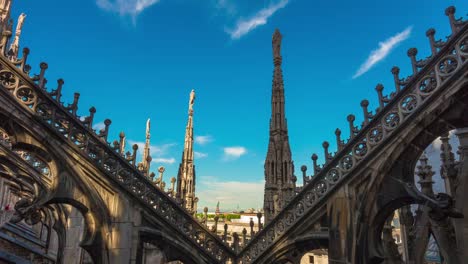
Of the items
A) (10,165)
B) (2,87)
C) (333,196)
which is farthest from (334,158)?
(10,165)

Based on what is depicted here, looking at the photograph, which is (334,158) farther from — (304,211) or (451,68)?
(451,68)

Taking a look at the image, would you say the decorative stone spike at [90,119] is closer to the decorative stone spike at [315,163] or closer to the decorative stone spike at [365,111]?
the decorative stone spike at [315,163]

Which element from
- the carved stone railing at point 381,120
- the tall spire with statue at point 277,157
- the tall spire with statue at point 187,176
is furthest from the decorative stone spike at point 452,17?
the tall spire with statue at point 187,176

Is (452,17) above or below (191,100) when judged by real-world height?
below

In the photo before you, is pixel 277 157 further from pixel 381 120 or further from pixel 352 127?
pixel 381 120

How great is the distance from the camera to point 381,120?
301 inches

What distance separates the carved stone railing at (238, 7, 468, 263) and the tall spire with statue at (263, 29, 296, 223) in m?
13.5

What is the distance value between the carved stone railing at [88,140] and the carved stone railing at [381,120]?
2.36 metres

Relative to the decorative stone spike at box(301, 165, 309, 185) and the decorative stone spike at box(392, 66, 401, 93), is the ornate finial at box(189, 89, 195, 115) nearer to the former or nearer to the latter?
the decorative stone spike at box(301, 165, 309, 185)

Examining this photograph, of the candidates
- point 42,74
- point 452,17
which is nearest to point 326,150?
point 452,17

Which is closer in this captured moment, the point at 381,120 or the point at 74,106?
the point at 381,120

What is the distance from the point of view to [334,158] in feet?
26.9

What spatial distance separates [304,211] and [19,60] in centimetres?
735

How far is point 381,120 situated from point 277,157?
17607 mm
